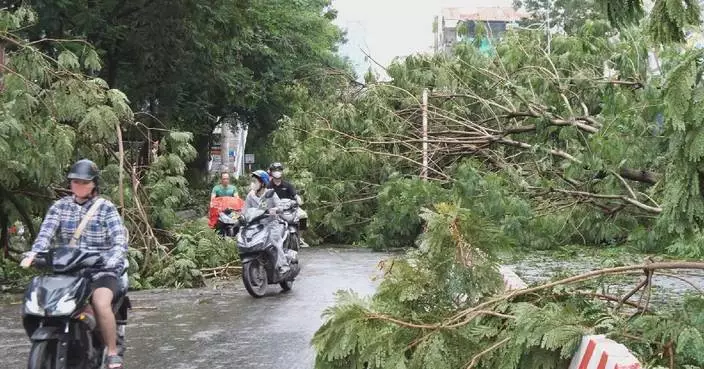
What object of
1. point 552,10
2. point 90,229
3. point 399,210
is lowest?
point 399,210

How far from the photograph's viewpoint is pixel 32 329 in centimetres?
557

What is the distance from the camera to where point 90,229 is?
602 cm

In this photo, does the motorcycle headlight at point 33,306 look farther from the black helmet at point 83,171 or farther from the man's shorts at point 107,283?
the black helmet at point 83,171

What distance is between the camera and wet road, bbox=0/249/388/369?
23.6ft

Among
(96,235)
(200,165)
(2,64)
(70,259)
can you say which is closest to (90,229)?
(96,235)

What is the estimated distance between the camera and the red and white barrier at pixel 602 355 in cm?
394

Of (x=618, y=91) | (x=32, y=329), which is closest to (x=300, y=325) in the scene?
(x=32, y=329)

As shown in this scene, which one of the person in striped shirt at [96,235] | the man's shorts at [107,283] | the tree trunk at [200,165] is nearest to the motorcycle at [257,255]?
the person in striped shirt at [96,235]

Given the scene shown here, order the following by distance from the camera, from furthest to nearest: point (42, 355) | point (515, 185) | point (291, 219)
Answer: point (515, 185)
point (291, 219)
point (42, 355)

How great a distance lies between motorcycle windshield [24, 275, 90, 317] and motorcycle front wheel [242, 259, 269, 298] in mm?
5372

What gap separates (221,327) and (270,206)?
3.00 m

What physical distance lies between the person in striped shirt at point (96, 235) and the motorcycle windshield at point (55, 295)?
28 centimetres

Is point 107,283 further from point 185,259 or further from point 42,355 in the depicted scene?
point 185,259

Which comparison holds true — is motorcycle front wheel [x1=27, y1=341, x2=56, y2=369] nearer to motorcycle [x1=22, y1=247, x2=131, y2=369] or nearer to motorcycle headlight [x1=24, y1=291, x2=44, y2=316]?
motorcycle [x1=22, y1=247, x2=131, y2=369]
